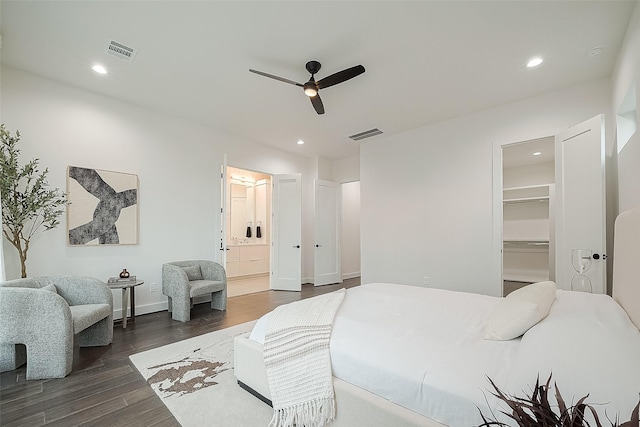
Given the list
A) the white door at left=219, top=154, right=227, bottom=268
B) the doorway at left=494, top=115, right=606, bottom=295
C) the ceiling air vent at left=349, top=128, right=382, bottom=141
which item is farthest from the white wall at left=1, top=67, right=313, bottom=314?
the doorway at left=494, top=115, right=606, bottom=295

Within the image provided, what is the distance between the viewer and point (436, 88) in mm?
3594

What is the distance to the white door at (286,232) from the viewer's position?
5.89 meters

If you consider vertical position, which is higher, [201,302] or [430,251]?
[430,251]

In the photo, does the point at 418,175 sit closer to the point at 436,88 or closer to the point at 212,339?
the point at 436,88

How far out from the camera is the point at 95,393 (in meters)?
2.07

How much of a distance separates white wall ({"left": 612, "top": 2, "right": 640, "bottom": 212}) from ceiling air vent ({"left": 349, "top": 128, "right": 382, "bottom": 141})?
2.97 m

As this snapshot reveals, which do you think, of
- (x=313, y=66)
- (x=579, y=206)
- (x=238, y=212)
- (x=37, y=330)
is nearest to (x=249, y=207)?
(x=238, y=212)

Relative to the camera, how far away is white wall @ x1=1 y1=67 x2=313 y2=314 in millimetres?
3285

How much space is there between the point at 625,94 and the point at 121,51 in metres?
4.87

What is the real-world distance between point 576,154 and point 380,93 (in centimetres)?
232

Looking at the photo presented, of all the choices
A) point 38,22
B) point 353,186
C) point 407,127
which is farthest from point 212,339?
point 353,186

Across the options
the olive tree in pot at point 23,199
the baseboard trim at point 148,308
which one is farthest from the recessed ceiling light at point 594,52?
the baseboard trim at point 148,308

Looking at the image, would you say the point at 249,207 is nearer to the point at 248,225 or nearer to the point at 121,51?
the point at 248,225

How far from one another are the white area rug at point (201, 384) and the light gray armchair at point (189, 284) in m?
0.78
